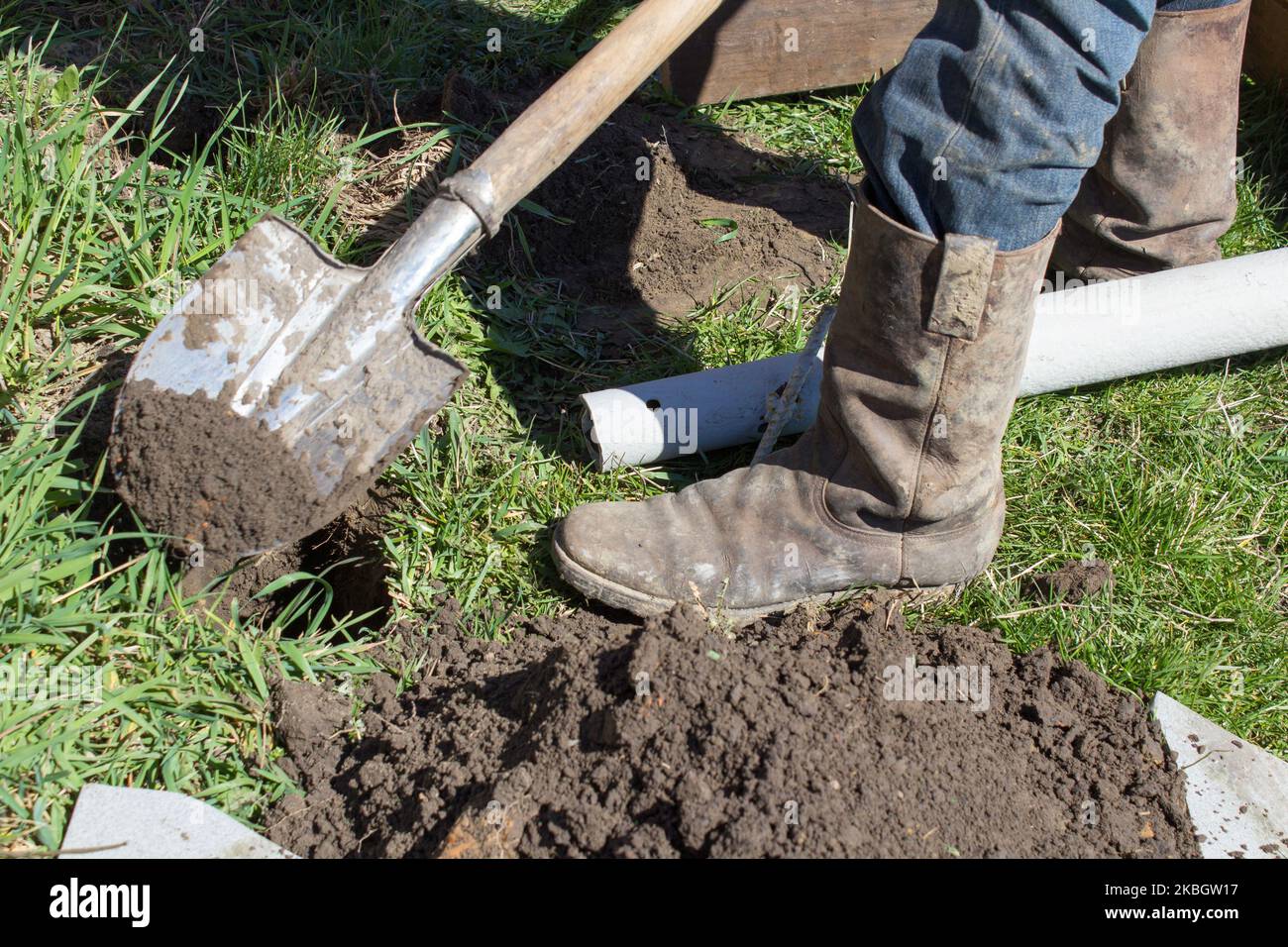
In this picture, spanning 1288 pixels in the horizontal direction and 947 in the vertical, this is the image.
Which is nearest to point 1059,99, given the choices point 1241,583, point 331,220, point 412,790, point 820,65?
point 1241,583

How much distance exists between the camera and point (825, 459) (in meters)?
2.22

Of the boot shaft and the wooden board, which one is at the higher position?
the wooden board

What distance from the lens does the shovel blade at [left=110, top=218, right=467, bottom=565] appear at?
2018 mm

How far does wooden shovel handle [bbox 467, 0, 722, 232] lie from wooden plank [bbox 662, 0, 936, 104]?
1.26 m

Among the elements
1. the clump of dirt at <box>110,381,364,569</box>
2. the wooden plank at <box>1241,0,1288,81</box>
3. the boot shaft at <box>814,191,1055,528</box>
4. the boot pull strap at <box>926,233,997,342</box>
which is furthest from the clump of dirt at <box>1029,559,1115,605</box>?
the wooden plank at <box>1241,0,1288,81</box>

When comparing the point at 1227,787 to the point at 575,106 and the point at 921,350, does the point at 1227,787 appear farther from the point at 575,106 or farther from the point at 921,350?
the point at 575,106

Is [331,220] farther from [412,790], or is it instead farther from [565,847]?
[565,847]

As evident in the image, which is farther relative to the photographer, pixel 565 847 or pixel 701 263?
pixel 701 263

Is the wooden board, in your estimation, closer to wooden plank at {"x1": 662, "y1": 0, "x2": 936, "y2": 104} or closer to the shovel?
wooden plank at {"x1": 662, "y1": 0, "x2": 936, "y2": 104}

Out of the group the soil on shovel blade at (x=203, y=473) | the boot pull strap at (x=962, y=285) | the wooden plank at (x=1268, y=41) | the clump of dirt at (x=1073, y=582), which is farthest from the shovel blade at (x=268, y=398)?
the wooden plank at (x=1268, y=41)

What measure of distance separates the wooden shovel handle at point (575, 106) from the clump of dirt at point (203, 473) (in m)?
0.64

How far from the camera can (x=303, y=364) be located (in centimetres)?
211

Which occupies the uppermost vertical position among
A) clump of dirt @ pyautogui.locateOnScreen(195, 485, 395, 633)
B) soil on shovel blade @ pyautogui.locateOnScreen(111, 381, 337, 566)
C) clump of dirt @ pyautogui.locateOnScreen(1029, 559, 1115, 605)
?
soil on shovel blade @ pyautogui.locateOnScreen(111, 381, 337, 566)
